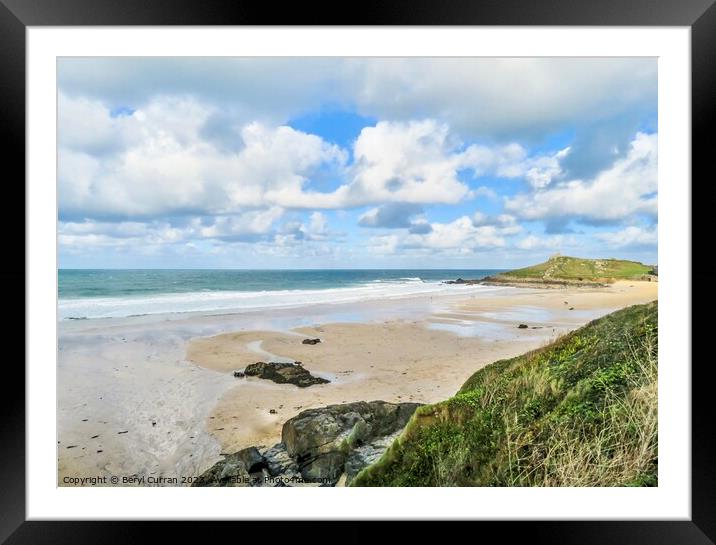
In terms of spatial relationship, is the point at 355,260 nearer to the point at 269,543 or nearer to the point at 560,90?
the point at 560,90

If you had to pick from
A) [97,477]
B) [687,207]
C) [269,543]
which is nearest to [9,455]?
[97,477]

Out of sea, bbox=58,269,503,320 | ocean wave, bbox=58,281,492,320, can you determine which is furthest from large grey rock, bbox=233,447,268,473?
ocean wave, bbox=58,281,492,320

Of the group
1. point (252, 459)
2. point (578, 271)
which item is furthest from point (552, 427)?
point (578, 271)

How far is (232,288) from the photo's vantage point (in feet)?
19.3

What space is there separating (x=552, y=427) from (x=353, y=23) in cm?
213

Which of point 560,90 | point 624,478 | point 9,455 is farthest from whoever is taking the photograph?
point 560,90

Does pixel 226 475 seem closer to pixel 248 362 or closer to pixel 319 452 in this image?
pixel 319 452

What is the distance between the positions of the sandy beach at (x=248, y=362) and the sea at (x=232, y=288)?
0.28m

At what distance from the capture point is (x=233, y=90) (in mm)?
2191

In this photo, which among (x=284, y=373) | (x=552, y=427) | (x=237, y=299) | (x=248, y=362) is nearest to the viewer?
(x=552, y=427)

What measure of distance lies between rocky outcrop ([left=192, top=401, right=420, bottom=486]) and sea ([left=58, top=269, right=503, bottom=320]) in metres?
2.11

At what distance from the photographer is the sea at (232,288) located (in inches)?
149

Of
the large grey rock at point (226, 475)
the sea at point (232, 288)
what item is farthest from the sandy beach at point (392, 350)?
the sea at point (232, 288)

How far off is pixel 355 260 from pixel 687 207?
2.70 metres
